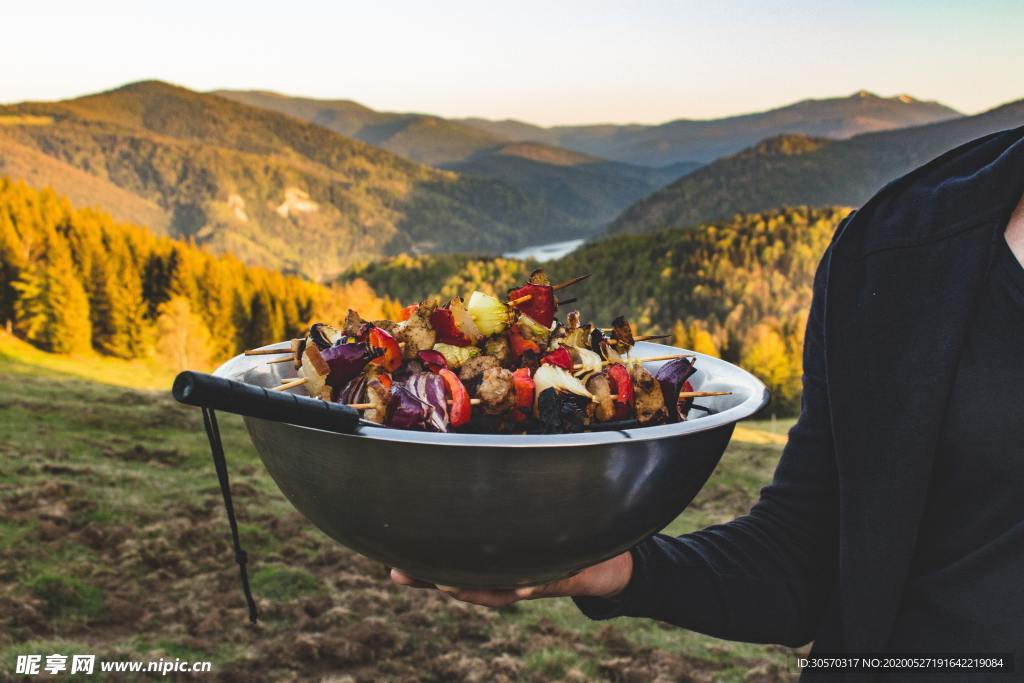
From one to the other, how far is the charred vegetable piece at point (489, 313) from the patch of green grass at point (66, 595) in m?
9.29

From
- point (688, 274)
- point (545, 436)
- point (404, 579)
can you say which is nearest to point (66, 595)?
point (404, 579)

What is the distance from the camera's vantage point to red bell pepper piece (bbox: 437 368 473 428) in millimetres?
1370

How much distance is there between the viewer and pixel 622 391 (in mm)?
1504

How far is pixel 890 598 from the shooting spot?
1.57 m

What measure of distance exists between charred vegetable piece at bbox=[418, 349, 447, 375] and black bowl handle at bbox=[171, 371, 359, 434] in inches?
16.3

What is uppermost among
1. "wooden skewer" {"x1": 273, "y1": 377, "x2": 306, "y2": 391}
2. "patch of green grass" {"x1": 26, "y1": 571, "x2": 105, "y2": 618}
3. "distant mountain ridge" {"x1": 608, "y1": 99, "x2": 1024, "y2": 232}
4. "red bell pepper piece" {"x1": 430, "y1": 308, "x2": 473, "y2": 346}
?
"distant mountain ridge" {"x1": 608, "y1": 99, "x2": 1024, "y2": 232}

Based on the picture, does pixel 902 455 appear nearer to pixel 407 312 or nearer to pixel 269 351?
pixel 407 312

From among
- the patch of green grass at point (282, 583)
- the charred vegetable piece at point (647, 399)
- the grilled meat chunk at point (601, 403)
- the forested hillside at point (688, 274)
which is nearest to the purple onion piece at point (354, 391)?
the grilled meat chunk at point (601, 403)

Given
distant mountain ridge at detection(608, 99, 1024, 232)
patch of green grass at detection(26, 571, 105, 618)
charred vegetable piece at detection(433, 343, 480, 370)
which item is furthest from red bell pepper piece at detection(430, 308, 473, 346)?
distant mountain ridge at detection(608, 99, 1024, 232)

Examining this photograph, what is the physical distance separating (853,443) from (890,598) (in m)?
0.36

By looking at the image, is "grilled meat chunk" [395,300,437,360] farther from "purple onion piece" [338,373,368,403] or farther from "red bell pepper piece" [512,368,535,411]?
"red bell pepper piece" [512,368,535,411]

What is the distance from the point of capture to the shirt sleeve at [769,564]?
1.76 m

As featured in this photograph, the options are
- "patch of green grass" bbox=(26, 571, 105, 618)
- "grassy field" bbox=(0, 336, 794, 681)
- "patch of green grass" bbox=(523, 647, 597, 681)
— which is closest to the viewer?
"grassy field" bbox=(0, 336, 794, 681)

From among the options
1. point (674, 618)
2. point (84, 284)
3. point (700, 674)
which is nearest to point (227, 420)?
point (700, 674)
